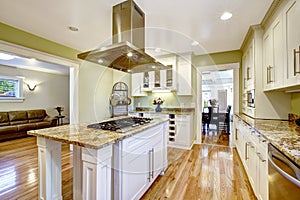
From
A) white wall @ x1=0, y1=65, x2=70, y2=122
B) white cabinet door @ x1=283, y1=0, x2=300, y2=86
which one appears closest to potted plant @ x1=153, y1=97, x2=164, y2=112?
white cabinet door @ x1=283, y1=0, x2=300, y2=86

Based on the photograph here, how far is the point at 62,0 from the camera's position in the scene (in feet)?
6.03

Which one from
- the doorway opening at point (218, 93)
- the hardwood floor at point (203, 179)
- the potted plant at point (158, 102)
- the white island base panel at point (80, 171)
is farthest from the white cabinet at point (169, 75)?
the white island base panel at point (80, 171)

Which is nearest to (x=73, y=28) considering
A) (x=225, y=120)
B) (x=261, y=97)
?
(x=261, y=97)

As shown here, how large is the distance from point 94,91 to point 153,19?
8.43ft

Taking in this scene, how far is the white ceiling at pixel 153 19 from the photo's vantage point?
1891mm

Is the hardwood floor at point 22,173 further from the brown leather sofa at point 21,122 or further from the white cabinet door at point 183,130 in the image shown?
the white cabinet door at point 183,130

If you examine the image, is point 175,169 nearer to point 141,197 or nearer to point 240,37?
point 141,197

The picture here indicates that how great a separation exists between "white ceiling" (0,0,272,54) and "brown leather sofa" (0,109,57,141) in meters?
3.27

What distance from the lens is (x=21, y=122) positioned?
4.95 metres

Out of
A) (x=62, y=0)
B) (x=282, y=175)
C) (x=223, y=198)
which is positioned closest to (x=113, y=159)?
(x=282, y=175)

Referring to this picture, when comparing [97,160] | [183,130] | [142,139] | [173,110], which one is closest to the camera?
[97,160]

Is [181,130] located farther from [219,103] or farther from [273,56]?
[219,103]

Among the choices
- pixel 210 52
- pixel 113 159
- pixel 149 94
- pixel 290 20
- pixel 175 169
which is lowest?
pixel 175 169

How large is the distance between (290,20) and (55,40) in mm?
3685
